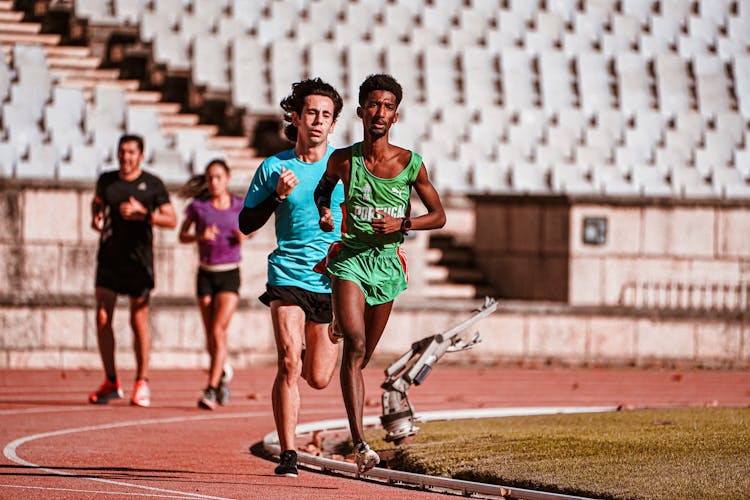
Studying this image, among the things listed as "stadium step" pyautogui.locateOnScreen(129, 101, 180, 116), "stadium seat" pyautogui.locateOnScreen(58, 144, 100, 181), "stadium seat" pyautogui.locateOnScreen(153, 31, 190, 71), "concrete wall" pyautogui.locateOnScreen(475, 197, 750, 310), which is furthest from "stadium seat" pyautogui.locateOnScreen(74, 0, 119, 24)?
"concrete wall" pyautogui.locateOnScreen(475, 197, 750, 310)

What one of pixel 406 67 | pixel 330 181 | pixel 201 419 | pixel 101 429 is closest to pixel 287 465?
pixel 330 181

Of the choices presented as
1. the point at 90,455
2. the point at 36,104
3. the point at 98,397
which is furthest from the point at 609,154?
the point at 90,455

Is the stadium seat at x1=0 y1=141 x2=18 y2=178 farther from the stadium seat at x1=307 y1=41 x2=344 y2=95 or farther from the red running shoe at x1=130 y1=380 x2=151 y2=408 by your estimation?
the red running shoe at x1=130 y1=380 x2=151 y2=408

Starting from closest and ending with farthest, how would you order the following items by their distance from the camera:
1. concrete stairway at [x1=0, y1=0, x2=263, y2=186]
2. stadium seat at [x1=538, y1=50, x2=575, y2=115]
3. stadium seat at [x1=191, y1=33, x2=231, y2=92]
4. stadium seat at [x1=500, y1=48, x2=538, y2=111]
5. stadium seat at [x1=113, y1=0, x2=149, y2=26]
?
concrete stairway at [x1=0, y1=0, x2=263, y2=186] < stadium seat at [x1=191, y1=33, x2=231, y2=92] < stadium seat at [x1=113, y1=0, x2=149, y2=26] < stadium seat at [x1=500, y1=48, x2=538, y2=111] < stadium seat at [x1=538, y1=50, x2=575, y2=115]

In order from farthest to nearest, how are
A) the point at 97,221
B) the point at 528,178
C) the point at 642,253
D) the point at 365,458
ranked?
the point at 528,178 < the point at 642,253 < the point at 97,221 < the point at 365,458

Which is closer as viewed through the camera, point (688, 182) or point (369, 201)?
point (369, 201)

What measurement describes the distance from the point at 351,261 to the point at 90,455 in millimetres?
2814

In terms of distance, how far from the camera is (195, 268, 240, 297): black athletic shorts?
13.8 meters

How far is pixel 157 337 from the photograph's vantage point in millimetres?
18078

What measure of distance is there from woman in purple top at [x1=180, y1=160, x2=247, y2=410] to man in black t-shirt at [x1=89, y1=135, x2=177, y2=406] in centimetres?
42

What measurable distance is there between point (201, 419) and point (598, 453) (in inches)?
180

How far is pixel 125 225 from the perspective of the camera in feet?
45.1

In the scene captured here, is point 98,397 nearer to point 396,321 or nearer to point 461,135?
point 396,321

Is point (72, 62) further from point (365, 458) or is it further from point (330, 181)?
point (365, 458)
